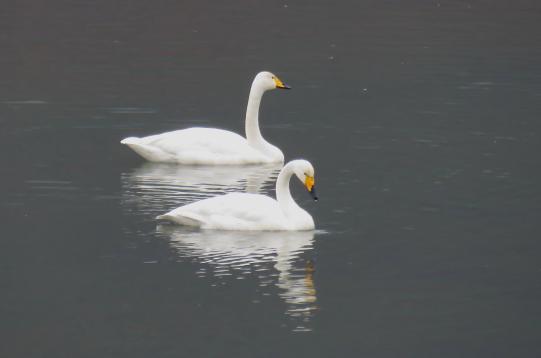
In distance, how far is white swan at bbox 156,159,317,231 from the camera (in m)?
14.1

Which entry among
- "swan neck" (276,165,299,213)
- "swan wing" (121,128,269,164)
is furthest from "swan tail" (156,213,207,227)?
"swan wing" (121,128,269,164)

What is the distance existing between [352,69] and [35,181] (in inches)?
374

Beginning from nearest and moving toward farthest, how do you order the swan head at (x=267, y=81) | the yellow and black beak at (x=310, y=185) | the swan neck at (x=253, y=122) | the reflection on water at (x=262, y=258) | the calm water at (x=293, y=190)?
the calm water at (x=293, y=190), the reflection on water at (x=262, y=258), the yellow and black beak at (x=310, y=185), the swan neck at (x=253, y=122), the swan head at (x=267, y=81)

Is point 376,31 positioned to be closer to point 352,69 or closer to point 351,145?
point 352,69

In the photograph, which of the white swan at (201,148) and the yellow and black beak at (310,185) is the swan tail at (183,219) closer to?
the yellow and black beak at (310,185)

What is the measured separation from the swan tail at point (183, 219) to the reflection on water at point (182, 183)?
54 centimetres

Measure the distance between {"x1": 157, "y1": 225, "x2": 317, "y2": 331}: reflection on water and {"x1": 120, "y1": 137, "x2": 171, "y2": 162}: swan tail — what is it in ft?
11.3

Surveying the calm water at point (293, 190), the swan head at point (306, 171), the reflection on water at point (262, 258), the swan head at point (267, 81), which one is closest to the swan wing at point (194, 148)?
the calm water at point (293, 190)

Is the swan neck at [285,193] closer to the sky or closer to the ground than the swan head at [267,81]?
closer to the ground

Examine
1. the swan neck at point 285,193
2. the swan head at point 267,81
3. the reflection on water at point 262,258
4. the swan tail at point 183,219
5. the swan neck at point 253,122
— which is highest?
the swan head at point 267,81

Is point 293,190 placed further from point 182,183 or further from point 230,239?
point 230,239

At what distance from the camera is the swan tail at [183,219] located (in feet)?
46.2

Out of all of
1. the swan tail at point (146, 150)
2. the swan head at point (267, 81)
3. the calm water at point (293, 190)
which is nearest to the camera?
the calm water at point (293, 190)

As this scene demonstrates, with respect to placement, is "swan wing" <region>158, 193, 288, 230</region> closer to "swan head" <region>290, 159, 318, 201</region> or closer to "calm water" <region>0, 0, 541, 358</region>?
"calm water" <region>0, 0, 541, 358</region>
